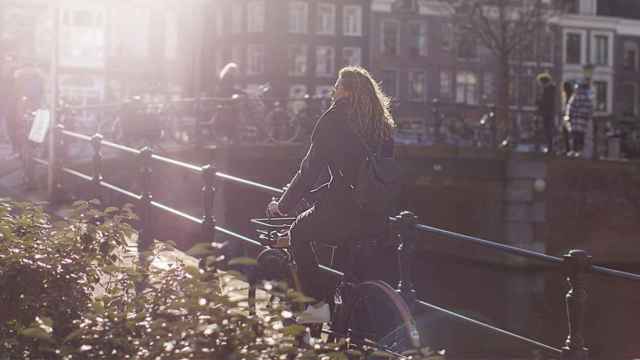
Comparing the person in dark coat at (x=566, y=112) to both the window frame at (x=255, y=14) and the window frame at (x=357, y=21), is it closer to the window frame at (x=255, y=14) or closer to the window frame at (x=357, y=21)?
the window frame at (x=357, y=21)

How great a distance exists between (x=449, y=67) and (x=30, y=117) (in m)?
36.0

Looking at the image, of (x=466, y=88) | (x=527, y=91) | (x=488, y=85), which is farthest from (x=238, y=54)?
(x=527, y=91)

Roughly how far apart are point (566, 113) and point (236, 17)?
31068mm

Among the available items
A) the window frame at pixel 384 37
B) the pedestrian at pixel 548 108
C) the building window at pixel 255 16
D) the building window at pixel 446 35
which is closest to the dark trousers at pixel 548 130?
the pedestrian at pixel 548 108

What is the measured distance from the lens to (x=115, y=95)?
4753 cm

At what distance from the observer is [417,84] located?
50312 mm

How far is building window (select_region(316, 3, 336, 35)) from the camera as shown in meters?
50.0

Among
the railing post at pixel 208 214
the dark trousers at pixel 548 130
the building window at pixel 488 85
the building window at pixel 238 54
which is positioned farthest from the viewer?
the building window at pixel 488 85

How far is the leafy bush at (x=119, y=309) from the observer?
3117 millimetres

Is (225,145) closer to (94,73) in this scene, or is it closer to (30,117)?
(30,117)

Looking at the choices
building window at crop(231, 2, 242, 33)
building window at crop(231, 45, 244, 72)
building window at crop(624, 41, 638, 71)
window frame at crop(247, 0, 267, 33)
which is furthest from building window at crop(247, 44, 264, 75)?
building window at crop(624, 41, 638, 71)

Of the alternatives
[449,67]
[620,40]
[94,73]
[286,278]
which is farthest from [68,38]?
[286,278]

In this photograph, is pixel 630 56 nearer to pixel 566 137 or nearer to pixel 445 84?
pixel 445 84

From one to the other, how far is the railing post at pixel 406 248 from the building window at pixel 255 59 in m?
43.2
